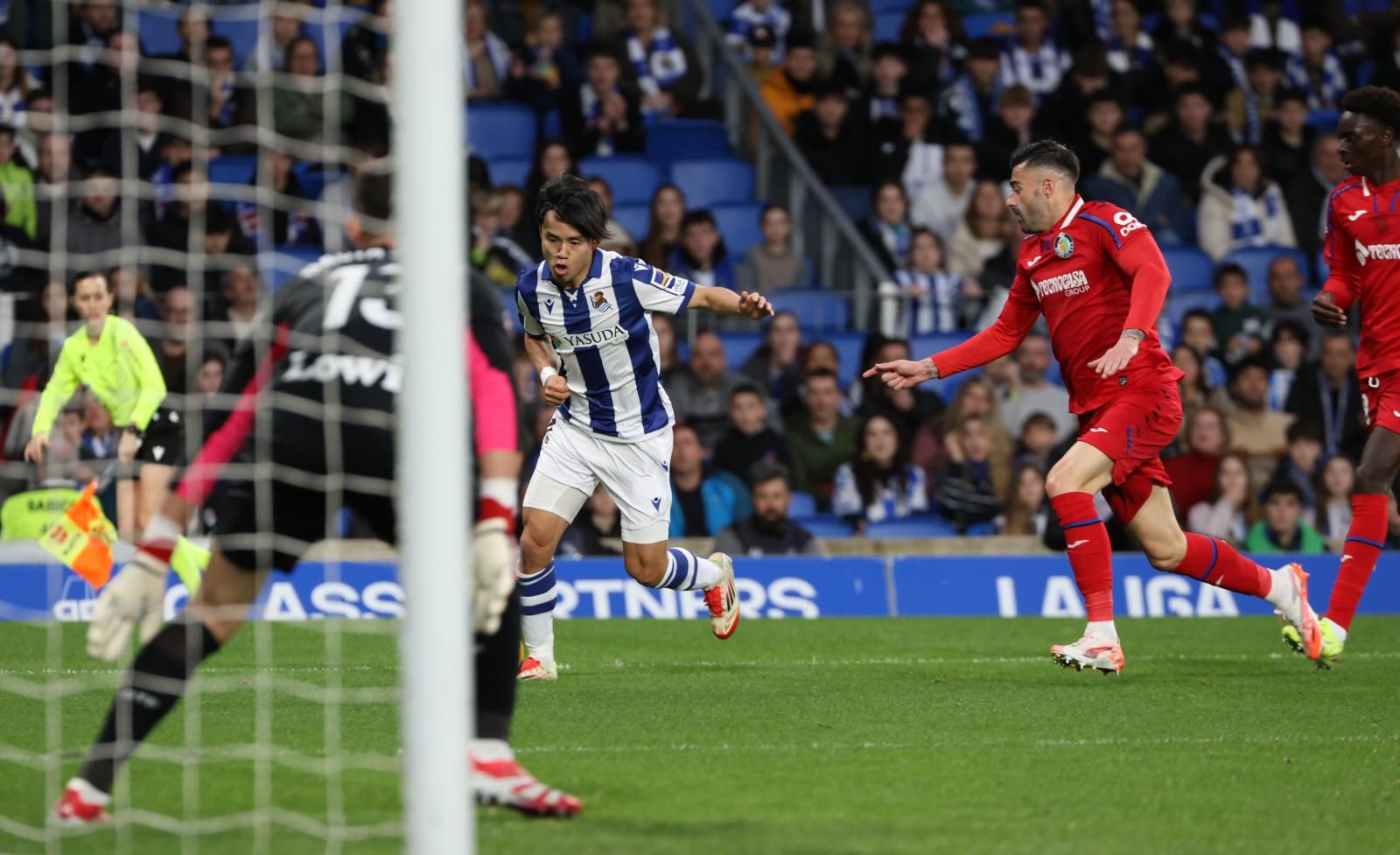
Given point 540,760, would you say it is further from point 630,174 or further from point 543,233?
point 630,174

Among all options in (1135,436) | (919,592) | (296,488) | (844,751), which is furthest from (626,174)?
(296,488)

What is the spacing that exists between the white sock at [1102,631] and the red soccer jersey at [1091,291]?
94 centimetres

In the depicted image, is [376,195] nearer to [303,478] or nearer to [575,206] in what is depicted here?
[303,478]

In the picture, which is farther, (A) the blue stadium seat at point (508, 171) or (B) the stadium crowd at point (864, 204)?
(A) the blue stadium seat at point (508, 171)

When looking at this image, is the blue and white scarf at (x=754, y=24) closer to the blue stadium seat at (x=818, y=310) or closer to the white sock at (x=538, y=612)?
the blue stadium seat at (x=818, y=310)

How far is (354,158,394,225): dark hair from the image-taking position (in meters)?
4.85

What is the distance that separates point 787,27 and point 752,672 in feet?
32.3

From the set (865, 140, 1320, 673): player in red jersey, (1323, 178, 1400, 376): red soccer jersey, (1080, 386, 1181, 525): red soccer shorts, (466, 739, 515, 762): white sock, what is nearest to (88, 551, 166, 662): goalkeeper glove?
(466, 739, 515, 762): white sock

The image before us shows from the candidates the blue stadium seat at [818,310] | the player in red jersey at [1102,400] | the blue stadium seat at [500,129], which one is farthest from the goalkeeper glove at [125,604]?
the blue stadium seat at [500,129]

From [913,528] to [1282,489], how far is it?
264 centimetres

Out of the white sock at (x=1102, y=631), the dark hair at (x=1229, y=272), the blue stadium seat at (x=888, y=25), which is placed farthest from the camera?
the blue stadium seat at (x=888, y=25)

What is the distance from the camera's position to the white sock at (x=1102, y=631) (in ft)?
25.5

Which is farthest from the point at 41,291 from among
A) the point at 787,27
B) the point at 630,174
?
the point at 787,27

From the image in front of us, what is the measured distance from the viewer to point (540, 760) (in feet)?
19.2
